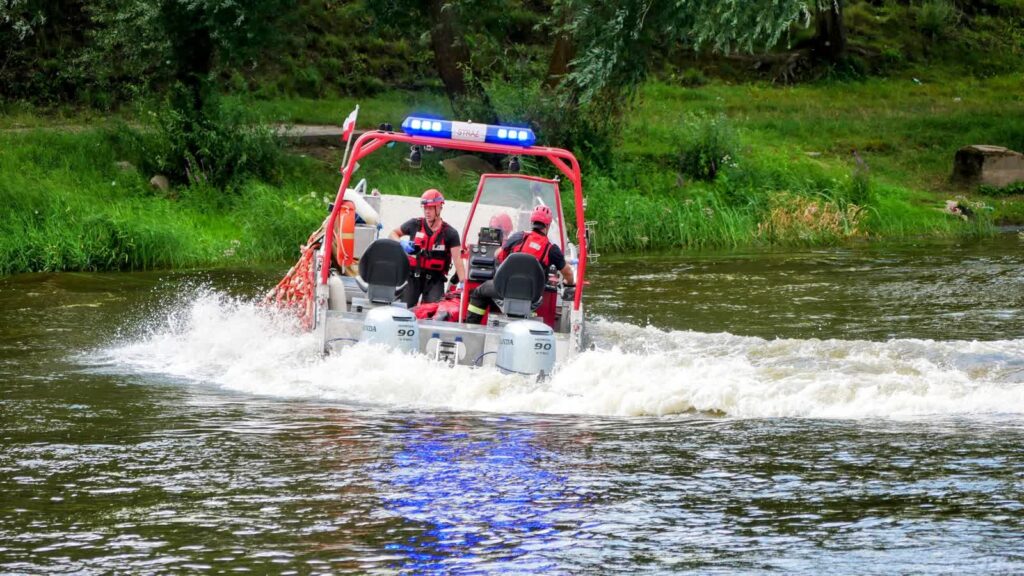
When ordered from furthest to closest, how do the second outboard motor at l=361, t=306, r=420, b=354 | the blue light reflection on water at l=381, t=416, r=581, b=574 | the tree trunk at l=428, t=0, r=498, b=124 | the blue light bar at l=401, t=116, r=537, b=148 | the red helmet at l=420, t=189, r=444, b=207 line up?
the tree trunk at l=428, t=0, r=498, b=124
the red helmet at l=420, t=189, r=444, b=207
the blue light bar at l=401, t=116, r=537, b=148
the second outboard motor at l=361, t=306, r=420, b=354
the blue light reflection on water at l=381, t=416, r=581, b=574

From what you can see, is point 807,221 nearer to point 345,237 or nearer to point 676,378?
point 345,237

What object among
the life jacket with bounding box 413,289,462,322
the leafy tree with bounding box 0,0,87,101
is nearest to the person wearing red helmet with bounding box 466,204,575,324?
the life jacket with bounding box 413,289,462,322

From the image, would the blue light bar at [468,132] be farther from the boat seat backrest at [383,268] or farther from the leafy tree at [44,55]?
the leafy tree at [44,55]

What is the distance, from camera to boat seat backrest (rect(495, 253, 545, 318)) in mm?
12000

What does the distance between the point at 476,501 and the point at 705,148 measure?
1943cm

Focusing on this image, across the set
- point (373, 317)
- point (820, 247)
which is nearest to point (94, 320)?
point (373, 317)

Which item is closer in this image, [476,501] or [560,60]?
[476,501]

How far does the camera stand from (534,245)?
487 inches

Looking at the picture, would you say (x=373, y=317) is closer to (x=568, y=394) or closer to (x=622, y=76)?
(x=568, y=394)

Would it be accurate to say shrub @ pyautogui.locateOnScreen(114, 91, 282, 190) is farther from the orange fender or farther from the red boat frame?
the red boat frame

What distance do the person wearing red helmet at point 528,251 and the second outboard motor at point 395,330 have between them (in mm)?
990

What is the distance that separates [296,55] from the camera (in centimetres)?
3356

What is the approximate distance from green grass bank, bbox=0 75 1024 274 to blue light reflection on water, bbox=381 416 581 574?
12.7m

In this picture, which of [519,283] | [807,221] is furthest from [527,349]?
[807,221]
